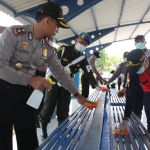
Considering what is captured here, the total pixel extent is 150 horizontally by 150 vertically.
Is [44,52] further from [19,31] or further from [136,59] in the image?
[136,59]

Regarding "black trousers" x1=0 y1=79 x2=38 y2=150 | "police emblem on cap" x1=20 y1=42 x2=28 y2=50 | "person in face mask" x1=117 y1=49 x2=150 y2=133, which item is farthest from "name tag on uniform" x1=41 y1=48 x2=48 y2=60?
"person in face mask" x1=117 y1=49 x2=150 y2=133

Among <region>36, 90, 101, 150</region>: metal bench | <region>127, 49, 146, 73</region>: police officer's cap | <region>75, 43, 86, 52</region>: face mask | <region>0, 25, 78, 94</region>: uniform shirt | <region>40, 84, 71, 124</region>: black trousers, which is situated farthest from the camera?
<region>75, 43, 86, 52</region>: face mask

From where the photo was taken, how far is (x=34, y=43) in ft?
4.97

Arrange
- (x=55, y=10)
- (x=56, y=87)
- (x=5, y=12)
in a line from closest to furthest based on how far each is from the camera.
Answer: (x=55, y=10) → (x=56, y=87) → (x=5, y=12)

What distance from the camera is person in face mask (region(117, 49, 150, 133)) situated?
1.97m

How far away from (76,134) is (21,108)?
596mm

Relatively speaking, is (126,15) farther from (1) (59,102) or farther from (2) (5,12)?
(1) (59,102)

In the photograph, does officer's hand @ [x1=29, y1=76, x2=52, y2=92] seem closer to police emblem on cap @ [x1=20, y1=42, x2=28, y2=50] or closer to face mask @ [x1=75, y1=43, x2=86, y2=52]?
police emblem on cap @ [x1=20, y1=42, x2=28, y2=50]

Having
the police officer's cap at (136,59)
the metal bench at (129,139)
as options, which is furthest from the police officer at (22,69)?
the police officer's cap at (136,59)

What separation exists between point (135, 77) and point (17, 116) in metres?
1.35

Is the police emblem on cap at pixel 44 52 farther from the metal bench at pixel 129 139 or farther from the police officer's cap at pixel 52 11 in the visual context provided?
the metal bench at pixel 129 139

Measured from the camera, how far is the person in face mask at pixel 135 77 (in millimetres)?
1970

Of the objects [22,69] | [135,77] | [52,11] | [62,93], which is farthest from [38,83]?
[62,93]

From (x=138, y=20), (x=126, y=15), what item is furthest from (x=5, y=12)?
(x=138, y=20)
